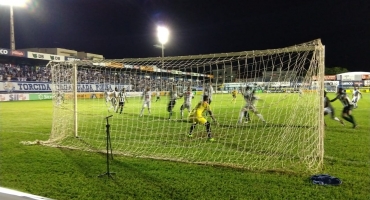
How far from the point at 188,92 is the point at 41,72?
32.3 m

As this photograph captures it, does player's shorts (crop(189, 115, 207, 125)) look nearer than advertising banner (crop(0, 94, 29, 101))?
Yes

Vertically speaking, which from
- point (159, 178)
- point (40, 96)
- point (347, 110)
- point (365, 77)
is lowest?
point (159, 178)

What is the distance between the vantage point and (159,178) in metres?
5.64

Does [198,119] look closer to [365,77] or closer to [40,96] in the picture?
[40,96]

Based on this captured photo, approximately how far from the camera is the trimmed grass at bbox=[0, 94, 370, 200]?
15.8 ft

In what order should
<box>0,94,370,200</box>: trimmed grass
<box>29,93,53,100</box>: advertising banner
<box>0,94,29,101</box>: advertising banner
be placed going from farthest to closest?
1. <box>29,93,53,100</box>: advertising banner
2. <box>0,94,29,101</box>: advertising banner
3. <box>0,94,370,200</box>: trimmed grass

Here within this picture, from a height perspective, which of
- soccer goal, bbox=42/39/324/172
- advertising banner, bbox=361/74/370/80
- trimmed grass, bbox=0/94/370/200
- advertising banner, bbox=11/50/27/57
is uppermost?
advertising banner, bbox=11/50/27/57

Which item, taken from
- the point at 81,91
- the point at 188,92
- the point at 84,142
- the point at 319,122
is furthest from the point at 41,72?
the point at 319,122

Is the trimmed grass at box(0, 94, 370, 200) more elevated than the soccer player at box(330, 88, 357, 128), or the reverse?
the soccer player at box(330, 88, 357, 128)

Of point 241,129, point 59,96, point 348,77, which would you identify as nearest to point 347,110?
point 241,129

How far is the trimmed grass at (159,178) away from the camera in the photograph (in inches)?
189

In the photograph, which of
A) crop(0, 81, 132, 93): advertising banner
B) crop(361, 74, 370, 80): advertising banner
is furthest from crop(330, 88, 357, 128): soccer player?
crop(361, 74, 370, 80): advertising banner

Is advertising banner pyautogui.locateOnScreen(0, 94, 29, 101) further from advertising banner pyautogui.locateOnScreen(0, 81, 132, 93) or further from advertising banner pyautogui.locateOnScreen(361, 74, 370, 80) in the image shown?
advertising banner pyautogui.locateOnScreen(361, 74, 370, 80)

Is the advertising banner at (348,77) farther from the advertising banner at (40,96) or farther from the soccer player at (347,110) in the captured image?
the advertising banner at (40,96)
